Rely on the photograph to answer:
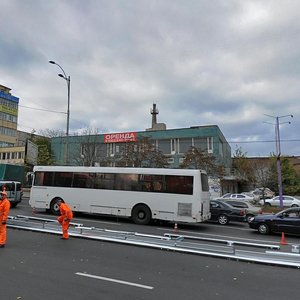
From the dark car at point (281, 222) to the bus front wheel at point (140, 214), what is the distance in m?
5.23

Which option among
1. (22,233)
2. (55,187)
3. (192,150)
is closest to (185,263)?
(22,233)

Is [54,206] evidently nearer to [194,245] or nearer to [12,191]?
[12,191]

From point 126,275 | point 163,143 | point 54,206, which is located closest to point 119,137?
point 163,143

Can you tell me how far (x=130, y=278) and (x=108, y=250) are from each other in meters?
2.96

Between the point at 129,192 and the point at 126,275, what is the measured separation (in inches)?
418

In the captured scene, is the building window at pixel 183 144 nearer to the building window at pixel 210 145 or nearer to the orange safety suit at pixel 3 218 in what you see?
the building window at pixel 210 145

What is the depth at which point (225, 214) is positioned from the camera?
62.2 feet

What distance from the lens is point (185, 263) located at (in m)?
8.28

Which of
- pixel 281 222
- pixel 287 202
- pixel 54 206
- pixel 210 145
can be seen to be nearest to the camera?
pixel 281 222

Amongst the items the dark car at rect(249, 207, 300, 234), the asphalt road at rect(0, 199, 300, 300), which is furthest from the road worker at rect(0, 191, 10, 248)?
the dark car at rect(249, 207, 300, 234)

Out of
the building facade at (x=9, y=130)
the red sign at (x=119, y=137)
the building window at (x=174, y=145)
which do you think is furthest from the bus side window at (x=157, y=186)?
the building facade at (x=9, y=130)

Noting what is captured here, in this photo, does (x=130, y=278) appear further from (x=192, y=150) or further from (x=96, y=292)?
(x=192, y=150)

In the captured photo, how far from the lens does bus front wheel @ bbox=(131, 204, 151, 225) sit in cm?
1695

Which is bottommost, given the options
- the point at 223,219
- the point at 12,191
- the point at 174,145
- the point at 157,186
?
the point at 223,219
